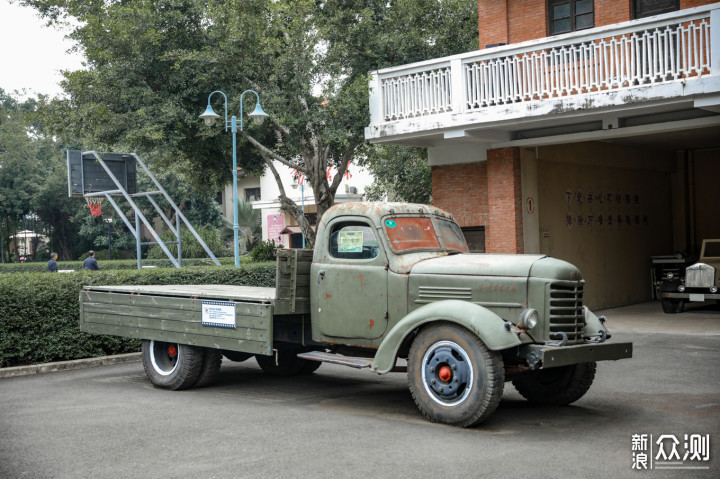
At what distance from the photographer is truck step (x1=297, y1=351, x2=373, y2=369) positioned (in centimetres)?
792

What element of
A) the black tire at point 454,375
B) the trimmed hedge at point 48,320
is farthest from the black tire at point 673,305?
the black tire at point 454,375

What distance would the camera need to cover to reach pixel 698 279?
54.5 feet

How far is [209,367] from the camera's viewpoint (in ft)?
31.8

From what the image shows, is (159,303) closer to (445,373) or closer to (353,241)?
(353,241)

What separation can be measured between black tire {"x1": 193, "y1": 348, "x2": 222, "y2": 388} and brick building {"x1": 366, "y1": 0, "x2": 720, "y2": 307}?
7.33m

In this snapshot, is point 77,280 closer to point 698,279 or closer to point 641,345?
point 641,345

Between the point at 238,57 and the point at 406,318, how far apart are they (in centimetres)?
1277

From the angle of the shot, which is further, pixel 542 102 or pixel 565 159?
pixel 565 159

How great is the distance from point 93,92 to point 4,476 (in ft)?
46.4

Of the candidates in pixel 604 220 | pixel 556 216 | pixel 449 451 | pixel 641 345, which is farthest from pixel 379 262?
pixel 604 220

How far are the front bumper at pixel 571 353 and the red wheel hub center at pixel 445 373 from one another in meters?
0.74

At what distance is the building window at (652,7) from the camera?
49.0 feet

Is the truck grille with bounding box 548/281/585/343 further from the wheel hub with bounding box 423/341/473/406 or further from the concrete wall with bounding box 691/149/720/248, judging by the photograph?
the concrete wall with bounding box 691/149/720/248

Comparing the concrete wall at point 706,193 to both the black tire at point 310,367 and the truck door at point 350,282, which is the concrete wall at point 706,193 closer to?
the black tire at point 310,367
